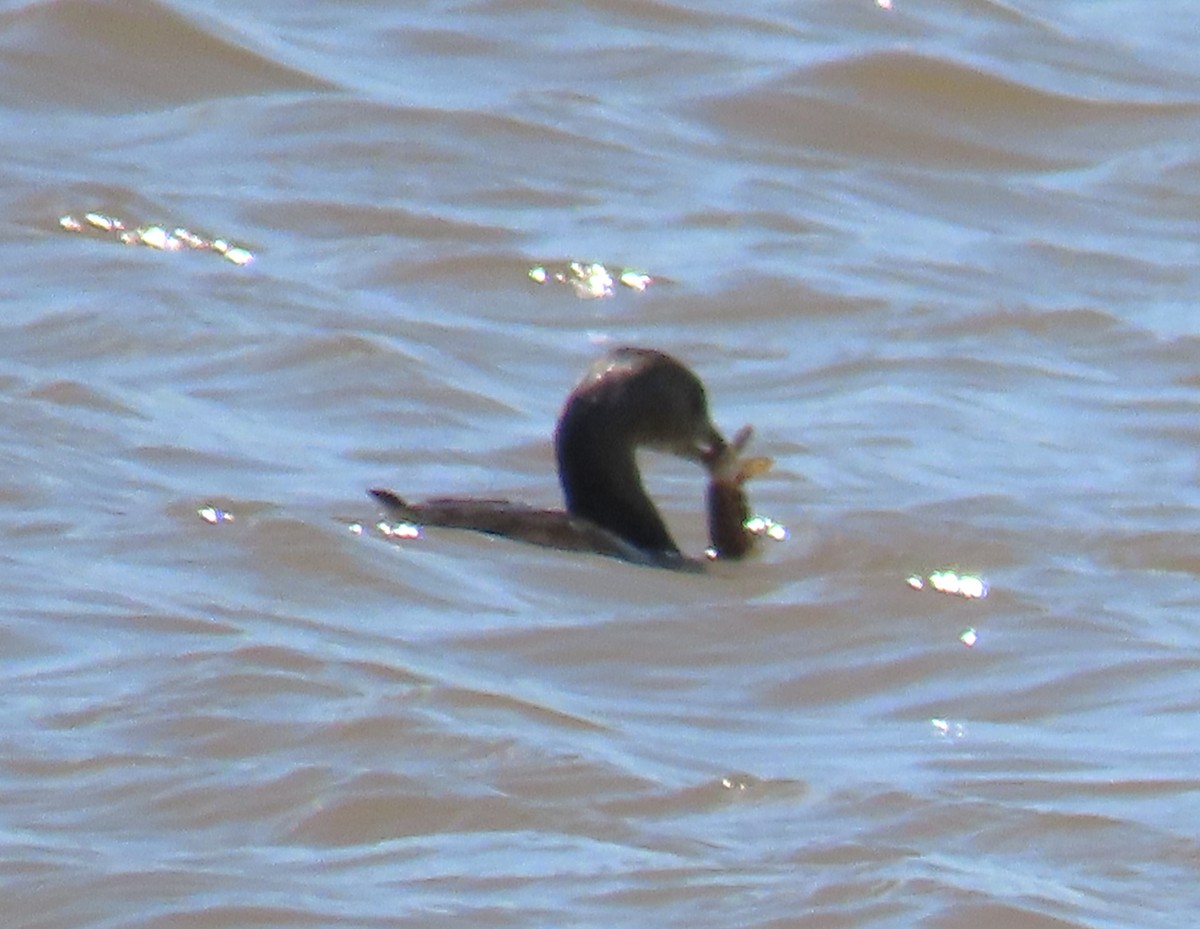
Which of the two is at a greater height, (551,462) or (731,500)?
(731,500)

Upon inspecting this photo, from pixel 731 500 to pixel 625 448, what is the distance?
11.0 inches

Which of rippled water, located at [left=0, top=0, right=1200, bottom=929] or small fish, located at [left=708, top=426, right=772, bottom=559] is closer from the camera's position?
rippled water, located at [left=0, top=0, right=1200, bottom=929]

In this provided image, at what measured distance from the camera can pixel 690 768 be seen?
6.53m

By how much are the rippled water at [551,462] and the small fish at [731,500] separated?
9 cm

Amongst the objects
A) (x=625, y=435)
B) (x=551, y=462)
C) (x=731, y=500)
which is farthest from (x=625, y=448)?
(x=551, y=462)

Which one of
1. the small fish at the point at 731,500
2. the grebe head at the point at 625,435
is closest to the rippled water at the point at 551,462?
the small fish at the point at 731,500

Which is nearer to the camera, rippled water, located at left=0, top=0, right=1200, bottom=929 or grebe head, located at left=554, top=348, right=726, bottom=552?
rippled water, located at left=0, top=0, right=1200, bottom=929

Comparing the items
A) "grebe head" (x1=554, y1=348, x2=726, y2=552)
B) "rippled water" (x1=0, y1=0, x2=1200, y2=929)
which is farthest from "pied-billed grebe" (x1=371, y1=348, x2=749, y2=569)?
Answer: "rippled water" (x1=0, y1=0, x2=1200, y2=929)

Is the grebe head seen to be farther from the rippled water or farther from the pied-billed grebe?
the rippled water

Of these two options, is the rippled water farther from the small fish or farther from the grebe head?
the grebe head

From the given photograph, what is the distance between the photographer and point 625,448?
873cm

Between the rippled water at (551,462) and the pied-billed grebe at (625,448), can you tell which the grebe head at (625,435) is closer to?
the pied-billed grebe at (625,448)

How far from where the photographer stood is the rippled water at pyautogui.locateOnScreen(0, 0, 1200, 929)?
6020 millimetres

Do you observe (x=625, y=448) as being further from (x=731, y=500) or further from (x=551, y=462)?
(x=551, y=462)
